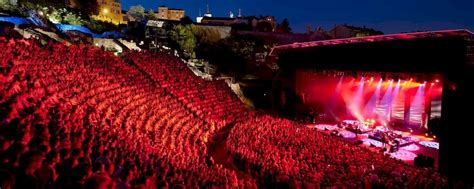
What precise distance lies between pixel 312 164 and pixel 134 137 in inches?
174

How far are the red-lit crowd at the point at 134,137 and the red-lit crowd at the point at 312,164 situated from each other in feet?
0.10

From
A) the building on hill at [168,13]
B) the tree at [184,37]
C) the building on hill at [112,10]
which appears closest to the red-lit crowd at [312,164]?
the tree at [184,37]

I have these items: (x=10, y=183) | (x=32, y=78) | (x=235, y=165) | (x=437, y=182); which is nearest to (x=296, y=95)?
(x=235, y=165)

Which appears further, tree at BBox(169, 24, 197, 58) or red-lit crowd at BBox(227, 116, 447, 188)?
tree at BBox(169, 24, 197, 58)

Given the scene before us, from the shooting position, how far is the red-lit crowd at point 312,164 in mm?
7285

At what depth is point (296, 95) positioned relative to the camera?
65.2 feet

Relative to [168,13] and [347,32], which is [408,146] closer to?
[347,32]

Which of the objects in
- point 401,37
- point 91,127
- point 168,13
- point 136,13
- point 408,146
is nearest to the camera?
point 91,127

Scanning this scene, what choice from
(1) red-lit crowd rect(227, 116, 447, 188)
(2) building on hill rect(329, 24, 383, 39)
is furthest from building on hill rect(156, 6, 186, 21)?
(1) red-lit crowd rect(227, 116, 447, 188)

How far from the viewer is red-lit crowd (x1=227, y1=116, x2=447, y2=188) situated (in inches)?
287

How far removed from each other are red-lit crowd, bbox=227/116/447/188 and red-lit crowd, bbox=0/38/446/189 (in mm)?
29

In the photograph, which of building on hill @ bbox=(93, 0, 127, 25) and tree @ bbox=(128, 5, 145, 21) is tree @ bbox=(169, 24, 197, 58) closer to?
building on hill @ bbox=(93, 0, 127, 25)

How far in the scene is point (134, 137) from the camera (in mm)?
7406

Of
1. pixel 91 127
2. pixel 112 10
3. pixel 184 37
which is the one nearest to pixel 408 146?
pixel 91 127
